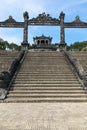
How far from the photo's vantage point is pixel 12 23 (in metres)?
34.1

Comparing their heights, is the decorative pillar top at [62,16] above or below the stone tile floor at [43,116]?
above

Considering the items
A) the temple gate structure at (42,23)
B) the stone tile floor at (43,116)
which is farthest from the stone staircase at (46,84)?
the temple gate structure at (42,23)

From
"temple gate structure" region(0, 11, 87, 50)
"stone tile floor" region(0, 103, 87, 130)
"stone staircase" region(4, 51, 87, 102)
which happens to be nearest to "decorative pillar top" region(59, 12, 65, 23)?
"temple gate structure" region(0, 11, 87, 50)

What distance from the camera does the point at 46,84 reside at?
46.3ft

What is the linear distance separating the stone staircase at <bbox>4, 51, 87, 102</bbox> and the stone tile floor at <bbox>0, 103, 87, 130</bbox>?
1050 mm

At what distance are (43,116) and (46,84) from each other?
5.30m

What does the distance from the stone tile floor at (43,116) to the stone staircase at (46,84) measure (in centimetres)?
105

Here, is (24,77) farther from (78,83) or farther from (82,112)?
(82,112)

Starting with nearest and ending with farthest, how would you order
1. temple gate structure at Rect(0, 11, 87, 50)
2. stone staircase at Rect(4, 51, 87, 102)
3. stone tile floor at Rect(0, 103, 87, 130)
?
stone tile floor at Rect(0, 103, 87, 130) → stone staircase at Rect(4, 51, 87, 102) → temple gate structure at Rect(0, 11, 87, 50)

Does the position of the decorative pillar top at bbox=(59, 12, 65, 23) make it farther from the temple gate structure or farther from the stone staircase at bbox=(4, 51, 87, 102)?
the stone staircase at bbox=(4, 51, 87, 102)

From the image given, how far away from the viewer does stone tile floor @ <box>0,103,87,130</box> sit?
7591 mm

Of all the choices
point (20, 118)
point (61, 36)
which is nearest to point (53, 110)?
point (20, 118)

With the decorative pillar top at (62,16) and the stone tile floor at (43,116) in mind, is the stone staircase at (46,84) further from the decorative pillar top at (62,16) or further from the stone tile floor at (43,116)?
the decorative pillar top at (62,16)

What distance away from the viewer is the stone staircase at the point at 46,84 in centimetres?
1233
